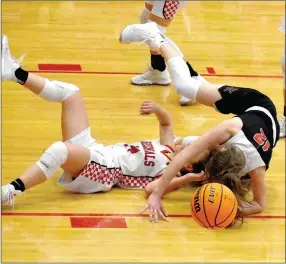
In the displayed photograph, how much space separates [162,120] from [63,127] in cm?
60

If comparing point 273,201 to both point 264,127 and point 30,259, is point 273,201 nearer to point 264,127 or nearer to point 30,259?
point 264,127

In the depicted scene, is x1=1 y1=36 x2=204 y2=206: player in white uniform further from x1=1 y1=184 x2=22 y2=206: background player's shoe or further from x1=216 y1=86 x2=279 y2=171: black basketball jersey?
x1=216 y1=86 x2=279 y2=171: black basketball jersey

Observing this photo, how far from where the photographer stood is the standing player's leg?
4.85 metres

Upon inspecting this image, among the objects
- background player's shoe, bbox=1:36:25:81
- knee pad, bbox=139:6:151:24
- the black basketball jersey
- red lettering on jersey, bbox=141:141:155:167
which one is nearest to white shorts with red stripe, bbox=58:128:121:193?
red lettering on jersey, bbox=141:141:155:167

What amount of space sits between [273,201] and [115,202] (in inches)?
35.5

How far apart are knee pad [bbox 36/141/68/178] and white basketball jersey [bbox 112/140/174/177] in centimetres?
40

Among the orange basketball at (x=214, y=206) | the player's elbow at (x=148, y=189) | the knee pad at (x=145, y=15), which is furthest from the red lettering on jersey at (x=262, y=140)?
the knee pad at (x=145, y=15)

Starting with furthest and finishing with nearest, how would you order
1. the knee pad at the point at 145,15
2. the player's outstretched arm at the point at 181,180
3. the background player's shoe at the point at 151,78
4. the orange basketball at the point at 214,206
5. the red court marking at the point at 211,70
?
the red court marking at the point at 211,70 < the knee pad at the point at 145,15 < the background player's shoe at the point at 151,78 < the player's outstretched arm at the point at 181,180 < the orange basketball at the point at 214,206

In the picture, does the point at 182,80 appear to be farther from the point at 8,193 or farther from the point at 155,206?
the point at 8,193

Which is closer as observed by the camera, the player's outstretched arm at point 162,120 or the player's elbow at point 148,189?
the player's elbow at point 148,189

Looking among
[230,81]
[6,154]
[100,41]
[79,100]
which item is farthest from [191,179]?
[100,41]

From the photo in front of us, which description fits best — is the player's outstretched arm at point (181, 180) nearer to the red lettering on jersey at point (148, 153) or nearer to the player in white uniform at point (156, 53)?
the red lettering on jersey at point (148, 153)

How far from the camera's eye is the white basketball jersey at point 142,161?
5.11m

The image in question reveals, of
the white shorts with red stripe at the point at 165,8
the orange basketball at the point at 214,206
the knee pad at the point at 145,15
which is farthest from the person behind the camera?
the knee pad at the point at 145,15
